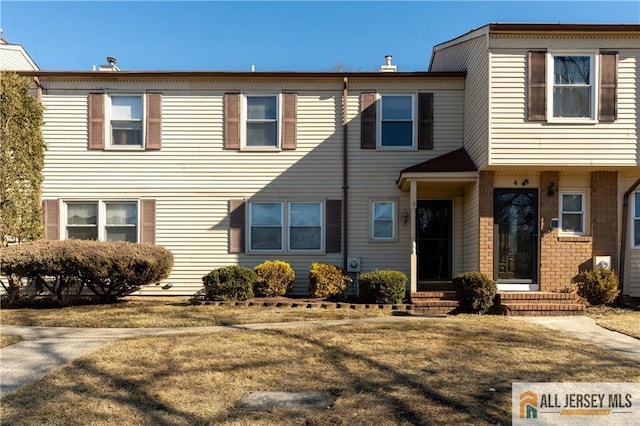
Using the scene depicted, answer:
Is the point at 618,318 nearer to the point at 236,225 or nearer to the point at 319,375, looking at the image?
the point at 319,375

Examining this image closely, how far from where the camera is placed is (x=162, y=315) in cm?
886

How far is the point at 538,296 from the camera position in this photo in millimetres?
9383

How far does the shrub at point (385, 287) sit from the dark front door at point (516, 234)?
6.78ft

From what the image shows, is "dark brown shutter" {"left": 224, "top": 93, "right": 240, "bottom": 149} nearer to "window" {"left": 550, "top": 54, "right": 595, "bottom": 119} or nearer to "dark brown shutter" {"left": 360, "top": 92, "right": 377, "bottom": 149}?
"dark brown shutter" {"left": 360, "top": 92, "right": 377, "bottom": 149}

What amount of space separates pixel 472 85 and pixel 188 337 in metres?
8.10

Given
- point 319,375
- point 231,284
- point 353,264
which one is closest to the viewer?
point 319,375

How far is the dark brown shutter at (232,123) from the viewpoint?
38.4 ft

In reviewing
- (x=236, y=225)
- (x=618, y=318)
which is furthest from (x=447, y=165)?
(x=236, y=225)

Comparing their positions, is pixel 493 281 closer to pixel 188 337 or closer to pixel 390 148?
pixel 390 148

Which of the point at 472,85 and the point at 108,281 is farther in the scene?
the point at 472,85

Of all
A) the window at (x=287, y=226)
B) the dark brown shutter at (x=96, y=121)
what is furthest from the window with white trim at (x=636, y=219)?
the dark brown shutter at (x=96, y=121)

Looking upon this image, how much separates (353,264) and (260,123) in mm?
4087

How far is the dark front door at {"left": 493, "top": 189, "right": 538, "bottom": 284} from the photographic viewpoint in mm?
10031

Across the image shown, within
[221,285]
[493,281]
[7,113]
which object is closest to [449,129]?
[493,281]
